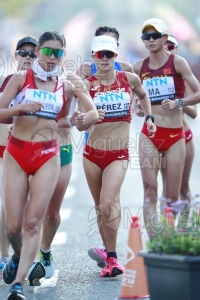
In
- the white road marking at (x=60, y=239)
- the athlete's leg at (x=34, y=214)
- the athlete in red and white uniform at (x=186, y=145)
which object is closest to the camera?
the athlete's leg at (x=34, y=214)

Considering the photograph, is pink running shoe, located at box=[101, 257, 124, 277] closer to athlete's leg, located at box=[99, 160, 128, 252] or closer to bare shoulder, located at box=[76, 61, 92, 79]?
athlete's leg, located at box=[99, 160, 128, 252]

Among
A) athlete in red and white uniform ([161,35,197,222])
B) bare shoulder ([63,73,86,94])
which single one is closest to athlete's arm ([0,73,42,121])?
bare shoulder ([63,73,86,94])

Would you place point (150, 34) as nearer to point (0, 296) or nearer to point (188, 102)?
point (188, 102)

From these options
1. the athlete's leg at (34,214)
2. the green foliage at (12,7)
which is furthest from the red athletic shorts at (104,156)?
the green foliage at (12,7)

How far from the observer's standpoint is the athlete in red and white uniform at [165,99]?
11.8 meters

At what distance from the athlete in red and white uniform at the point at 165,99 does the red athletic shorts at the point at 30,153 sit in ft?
6.91

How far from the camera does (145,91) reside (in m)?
11.3

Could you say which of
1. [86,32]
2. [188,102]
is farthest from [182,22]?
[188,102]

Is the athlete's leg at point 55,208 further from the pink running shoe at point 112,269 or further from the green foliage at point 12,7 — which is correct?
the green foliage at point 12,7

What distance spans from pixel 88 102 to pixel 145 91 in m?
1.41

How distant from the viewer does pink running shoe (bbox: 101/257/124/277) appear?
427 inches

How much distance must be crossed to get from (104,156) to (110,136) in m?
0.20

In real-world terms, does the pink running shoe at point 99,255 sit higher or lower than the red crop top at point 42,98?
lower

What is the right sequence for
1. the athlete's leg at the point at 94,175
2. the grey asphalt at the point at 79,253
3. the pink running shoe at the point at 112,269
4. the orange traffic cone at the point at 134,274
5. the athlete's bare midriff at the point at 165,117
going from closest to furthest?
the orange traffic cone at the point at 134,274 < the grey asphalt at the point at 79,253 < the pink running shoe at the point at 112,269 < the athlete's leg at the point at 94,175 < the athlete's bare midriff at the point at 165,117
